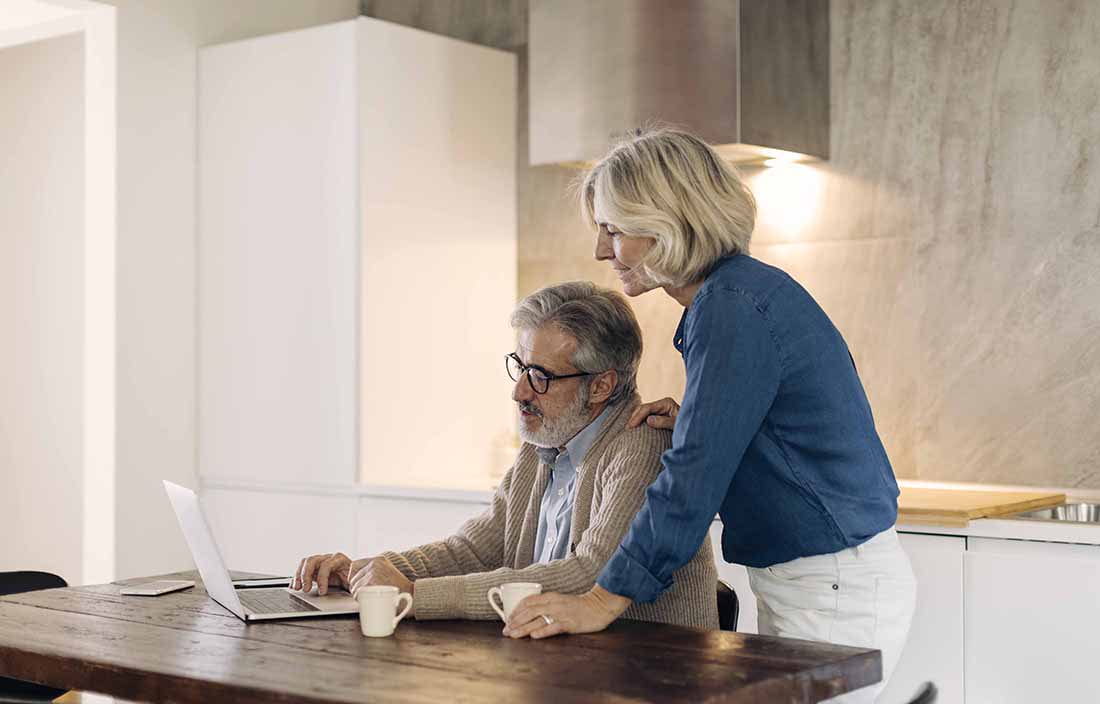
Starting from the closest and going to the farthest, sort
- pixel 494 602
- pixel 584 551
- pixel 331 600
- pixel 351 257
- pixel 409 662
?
pixel 409 662 < pixel 494 602 < pixel 584 551 < pixel 331 600 < pixel 351 257

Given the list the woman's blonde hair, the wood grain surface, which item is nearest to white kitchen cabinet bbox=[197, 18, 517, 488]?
the wood grain surface

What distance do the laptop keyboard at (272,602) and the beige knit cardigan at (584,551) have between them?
0.20 meters

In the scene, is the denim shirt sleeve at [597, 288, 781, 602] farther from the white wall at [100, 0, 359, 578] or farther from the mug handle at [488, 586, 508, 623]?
the white wall at [100, 0, 359, 578]

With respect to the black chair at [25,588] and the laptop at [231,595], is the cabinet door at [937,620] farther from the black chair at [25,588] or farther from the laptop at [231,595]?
the black chair at [25,588]

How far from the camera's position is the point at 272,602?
A: 89.3 inches

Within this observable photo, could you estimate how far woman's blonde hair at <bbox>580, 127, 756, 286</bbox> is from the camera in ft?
6.78

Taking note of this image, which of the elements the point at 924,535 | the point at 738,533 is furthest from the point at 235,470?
the point at 738,533

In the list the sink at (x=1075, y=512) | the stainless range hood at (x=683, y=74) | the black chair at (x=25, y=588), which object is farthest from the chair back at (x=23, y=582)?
the sink at (x=1075, y=512)

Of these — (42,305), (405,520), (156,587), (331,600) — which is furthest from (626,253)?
(42,305)

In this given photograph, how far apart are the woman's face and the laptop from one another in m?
0.65

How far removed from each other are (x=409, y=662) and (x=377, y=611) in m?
0.19

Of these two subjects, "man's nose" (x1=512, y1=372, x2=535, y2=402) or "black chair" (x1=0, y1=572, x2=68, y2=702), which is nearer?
"man's nose" (x1=512, y1=372, x2=535, y2=402)

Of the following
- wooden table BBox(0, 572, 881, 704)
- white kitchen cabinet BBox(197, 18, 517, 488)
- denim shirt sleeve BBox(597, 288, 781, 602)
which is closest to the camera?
wooden table BBox(0, 572, 881, 704)

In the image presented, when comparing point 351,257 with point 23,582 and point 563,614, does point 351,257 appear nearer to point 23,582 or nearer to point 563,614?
point 23,582
